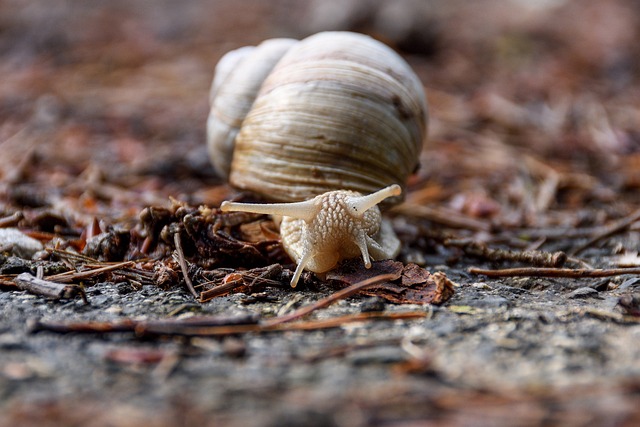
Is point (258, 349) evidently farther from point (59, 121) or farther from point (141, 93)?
point (141, 93)

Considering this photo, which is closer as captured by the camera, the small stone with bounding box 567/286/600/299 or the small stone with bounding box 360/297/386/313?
the small stone with bounding box 360/297/386/313

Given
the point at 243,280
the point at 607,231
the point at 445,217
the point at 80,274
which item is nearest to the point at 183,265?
the point at 243,280

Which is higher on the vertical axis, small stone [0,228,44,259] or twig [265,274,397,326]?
twig [265,274,397,326]

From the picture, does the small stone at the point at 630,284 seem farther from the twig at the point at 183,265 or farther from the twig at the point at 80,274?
the twig at the point at 80,274

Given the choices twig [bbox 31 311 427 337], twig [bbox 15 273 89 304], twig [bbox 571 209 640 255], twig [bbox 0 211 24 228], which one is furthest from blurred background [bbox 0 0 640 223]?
twig [bbox 31 311 427 337]

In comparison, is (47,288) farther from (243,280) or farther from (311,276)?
(311,276)

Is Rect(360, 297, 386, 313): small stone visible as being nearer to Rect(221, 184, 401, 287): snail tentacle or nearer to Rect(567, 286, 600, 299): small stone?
Rect(221, 184, 401, 287): snail tentacle
